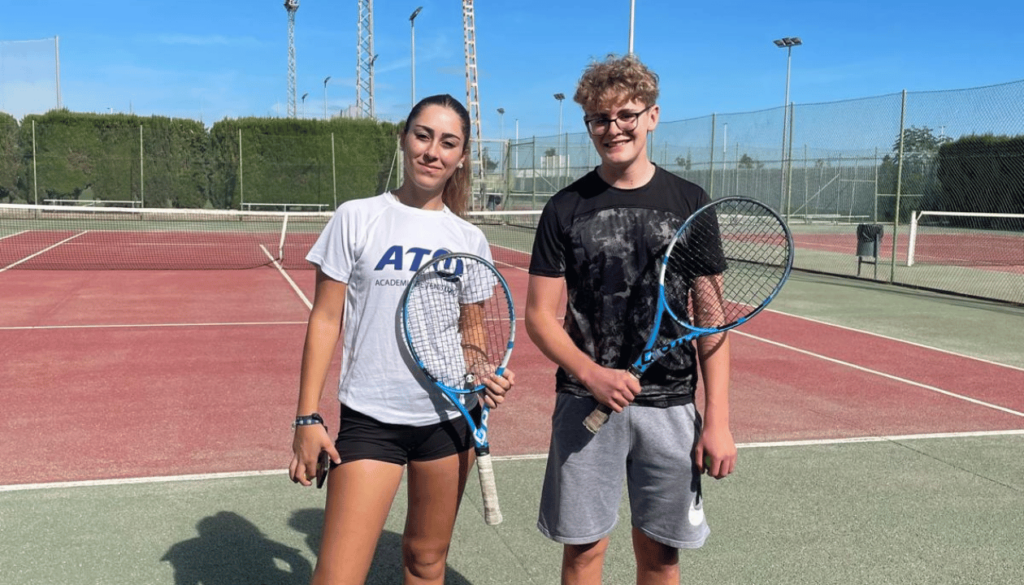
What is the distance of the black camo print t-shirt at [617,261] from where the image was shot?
2.43 meters

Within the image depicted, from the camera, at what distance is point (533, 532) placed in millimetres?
3812

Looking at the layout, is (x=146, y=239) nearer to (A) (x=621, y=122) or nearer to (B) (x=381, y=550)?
(B) (x=381, y=550)

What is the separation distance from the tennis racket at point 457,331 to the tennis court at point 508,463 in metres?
1.05

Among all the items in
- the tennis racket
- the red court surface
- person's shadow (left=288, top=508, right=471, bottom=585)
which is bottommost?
person's shadow (left=288, top=508, right=471, bottom=585)

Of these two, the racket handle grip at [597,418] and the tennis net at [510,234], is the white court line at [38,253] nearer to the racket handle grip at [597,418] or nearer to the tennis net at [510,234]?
the tennis net at [510,234]

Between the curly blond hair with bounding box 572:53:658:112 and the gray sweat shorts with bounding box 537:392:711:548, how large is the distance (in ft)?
2.73

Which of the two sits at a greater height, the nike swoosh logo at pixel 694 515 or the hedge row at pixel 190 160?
the hedge row at pixel 190 160

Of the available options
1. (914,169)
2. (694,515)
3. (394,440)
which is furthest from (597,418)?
(914,169)

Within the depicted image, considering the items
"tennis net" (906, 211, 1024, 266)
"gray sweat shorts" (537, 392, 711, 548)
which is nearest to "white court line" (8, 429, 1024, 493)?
"gray sweat shorts" (537, 392, 711, 548)

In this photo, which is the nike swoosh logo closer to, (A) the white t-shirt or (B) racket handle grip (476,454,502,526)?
(B) racket handle grip (476,454,502,526)

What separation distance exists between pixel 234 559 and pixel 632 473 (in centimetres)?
179

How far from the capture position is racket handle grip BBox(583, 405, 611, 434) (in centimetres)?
238

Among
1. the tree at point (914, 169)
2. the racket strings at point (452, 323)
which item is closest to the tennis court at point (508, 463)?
the racket strings at point (452, 323)

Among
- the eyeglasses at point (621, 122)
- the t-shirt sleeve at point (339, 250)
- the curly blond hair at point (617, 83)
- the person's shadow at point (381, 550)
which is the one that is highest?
the curly blond hair at point (617, 83)
